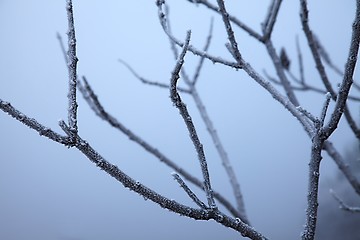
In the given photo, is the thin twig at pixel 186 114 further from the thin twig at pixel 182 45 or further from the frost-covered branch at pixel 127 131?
the frost-covered branch at pixel 127 131

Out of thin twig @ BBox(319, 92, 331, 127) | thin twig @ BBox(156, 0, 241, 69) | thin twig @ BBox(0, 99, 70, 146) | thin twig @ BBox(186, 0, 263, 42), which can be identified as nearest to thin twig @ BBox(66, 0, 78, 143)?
thin twig @ BBox(0, 99, 70, 146)

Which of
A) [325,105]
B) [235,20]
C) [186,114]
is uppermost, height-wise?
[235,20]

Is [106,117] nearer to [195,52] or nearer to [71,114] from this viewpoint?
[195,52]

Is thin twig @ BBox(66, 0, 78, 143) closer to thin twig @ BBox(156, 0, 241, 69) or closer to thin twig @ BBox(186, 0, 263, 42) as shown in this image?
thin twig @ BBox(156, 0, 241, 69)

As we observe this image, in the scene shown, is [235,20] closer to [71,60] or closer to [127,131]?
[127,131]

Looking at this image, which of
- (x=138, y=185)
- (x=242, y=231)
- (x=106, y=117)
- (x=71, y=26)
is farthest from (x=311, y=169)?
(x=106, y=117)

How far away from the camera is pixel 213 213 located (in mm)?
384

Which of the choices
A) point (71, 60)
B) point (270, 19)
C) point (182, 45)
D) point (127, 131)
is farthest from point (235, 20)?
point (71, 60)

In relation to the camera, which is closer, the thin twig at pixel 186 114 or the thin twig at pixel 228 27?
the thin twig at pixel 186 114

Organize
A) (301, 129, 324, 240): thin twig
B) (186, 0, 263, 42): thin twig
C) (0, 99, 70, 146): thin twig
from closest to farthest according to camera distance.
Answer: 1. (0, 99, 70, 146): thin twig
2. (301, 129, 324, 240): thin twig
3. (186, 0, 263, 42): thin twig

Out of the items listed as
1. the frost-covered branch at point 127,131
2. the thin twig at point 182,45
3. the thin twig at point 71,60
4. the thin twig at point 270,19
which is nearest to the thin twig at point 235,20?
the thin twig at point 270,19

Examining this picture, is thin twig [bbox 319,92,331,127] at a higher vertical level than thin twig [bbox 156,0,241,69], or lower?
lower

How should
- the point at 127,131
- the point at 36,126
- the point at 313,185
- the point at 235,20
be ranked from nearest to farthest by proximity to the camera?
1. the point at 36,126
2. the point at 313,185
3. the point at 235,20
4. the point at 127,131

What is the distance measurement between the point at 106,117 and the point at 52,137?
19.3 inches
